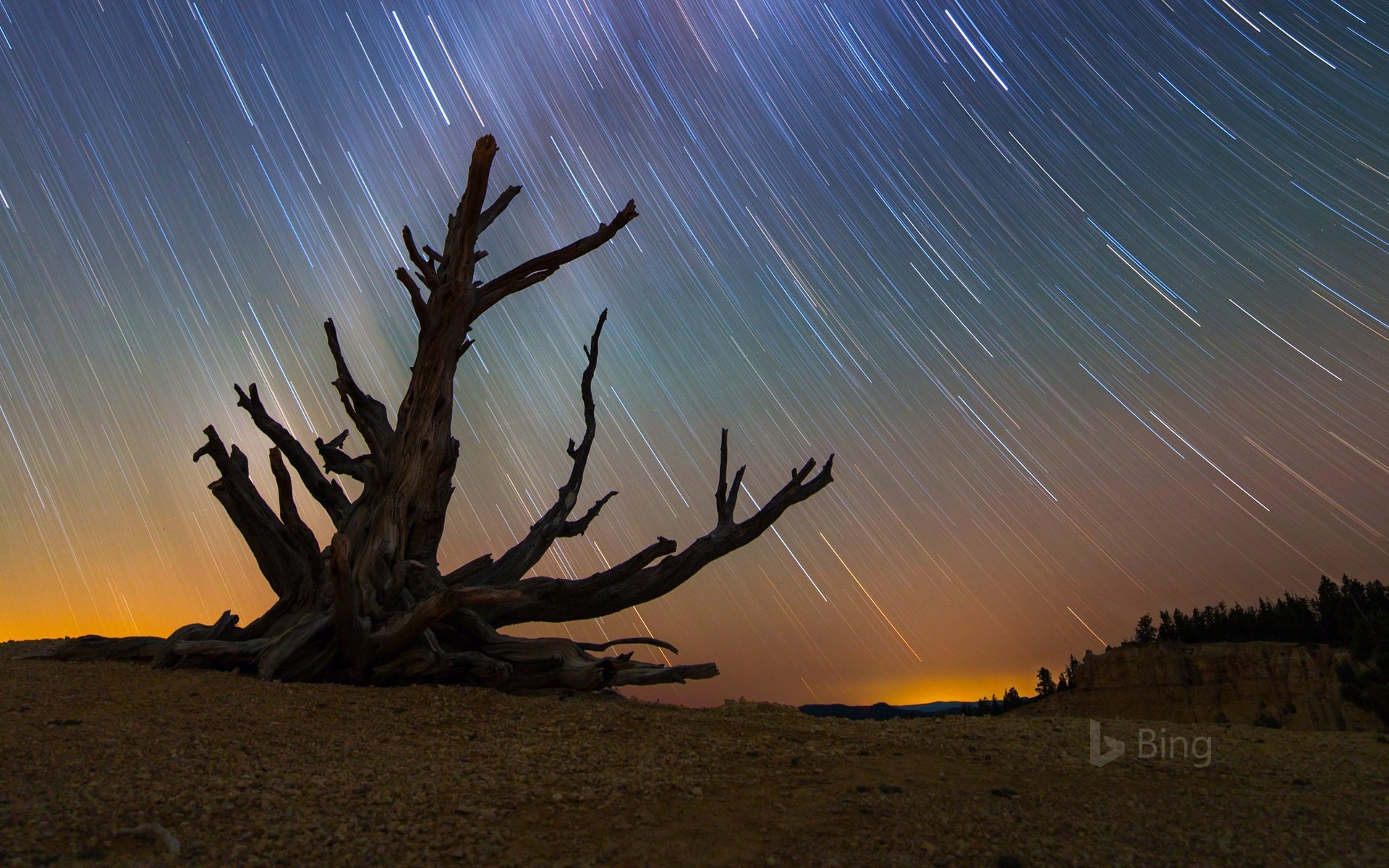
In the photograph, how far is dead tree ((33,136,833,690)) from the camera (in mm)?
9266

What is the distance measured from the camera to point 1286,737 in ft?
28.0

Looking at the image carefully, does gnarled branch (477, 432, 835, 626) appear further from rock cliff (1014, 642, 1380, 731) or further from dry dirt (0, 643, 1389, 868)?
rock cliff (1014, 642, 1380, 731)

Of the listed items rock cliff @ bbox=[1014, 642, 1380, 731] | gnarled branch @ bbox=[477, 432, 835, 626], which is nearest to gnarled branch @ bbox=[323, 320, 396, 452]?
gnarled branch @ bbox=[477, 432, 835, 626]

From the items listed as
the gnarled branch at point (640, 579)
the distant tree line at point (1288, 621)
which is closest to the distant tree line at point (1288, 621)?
the distant tree line at point (1288, 621)

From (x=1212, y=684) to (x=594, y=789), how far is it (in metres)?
55.8

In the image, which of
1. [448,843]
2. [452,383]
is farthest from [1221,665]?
[448,843]

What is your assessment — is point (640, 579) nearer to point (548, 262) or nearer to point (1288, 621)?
point (548, 262)

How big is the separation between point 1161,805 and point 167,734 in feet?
23.6

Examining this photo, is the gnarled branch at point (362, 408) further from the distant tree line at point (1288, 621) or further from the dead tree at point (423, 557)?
the distant tree line at point (1288, 621)

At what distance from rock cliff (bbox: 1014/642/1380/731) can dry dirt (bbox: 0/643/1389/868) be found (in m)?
40.5

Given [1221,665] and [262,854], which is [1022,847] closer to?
[262,854]

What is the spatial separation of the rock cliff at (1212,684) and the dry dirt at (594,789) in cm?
4047

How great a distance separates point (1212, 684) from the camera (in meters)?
49.1

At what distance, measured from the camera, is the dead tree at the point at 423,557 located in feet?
30.4
